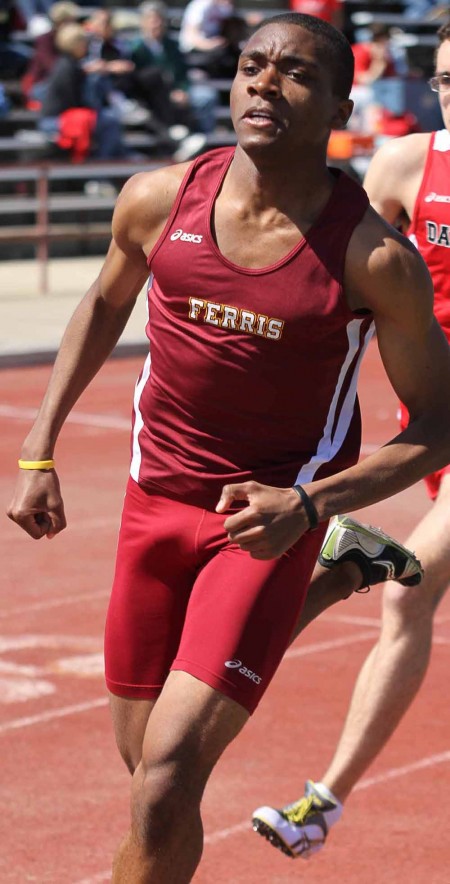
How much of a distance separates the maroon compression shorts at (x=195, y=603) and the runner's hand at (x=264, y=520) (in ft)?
0.93

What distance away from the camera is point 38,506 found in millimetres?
3895

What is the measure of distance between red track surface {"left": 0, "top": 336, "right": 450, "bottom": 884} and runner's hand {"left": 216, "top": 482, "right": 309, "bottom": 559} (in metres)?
1.48

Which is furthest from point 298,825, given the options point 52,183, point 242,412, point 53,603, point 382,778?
point 52,183

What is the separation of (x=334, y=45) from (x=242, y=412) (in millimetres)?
856

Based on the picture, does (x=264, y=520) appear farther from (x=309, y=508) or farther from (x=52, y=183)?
(x=52, y=183)

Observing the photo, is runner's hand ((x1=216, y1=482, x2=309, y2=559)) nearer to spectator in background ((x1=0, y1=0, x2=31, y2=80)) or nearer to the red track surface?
the red track surface

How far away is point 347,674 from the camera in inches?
248

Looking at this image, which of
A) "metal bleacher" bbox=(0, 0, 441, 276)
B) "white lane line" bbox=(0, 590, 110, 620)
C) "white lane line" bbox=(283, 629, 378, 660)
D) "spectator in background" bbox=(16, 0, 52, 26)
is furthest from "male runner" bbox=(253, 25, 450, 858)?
"spectator in background" bbox=(16, 0, 52, 26)

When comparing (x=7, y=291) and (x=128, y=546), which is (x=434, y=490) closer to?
(x=128, y=546)

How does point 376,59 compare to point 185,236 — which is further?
point 376,59

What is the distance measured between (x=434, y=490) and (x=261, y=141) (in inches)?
75.6

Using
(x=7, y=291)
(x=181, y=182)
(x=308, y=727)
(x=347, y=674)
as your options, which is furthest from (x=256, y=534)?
(x=7, y=291)

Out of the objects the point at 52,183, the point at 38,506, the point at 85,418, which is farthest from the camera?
the point at 52,183

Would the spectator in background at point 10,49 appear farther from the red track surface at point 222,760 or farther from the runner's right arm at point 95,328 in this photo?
the runner's right arm at point 95,328
